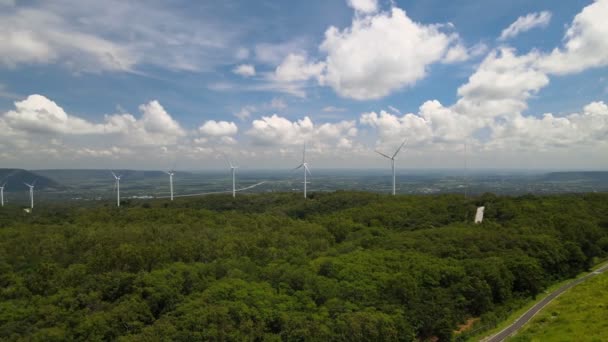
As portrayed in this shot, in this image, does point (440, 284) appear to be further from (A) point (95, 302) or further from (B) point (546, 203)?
(B) point (546, 203)

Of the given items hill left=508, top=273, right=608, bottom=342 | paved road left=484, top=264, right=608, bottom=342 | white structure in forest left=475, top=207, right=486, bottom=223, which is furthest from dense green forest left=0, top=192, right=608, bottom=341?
white structure in forest left=475, top=207, right=486, bottom=223

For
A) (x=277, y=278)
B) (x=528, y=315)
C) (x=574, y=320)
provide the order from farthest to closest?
(x=528, y=315), (x=277, y=278), (x=574, y=320)

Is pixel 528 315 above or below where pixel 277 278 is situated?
below

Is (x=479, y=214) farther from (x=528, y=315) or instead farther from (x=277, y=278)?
(x=277, y=278)

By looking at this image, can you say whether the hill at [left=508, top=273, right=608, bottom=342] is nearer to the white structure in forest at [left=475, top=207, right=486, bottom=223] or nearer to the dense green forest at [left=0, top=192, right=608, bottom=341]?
the dense green forest at [left=0, top=192, right=608, bottom=341]

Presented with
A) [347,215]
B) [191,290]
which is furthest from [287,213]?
[191,290]

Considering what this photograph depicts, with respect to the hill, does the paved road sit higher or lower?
lower

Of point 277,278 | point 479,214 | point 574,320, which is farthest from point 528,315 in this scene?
point 479,214

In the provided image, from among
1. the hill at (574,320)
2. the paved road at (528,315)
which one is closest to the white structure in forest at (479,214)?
the paved road at (528,315)

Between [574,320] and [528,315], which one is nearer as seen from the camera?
[574,320]
